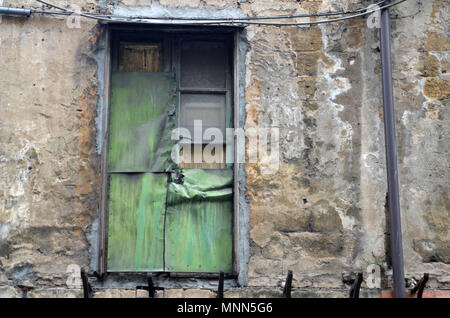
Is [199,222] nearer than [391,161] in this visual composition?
No

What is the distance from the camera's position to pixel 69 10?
16.9ft

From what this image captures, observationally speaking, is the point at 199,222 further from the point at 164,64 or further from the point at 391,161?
the point at 391,161

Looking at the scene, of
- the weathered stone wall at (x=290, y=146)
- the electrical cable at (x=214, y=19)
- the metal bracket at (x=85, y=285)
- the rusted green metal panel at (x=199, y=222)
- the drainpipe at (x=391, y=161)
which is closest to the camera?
the metal bracket at (x=85, y=285)

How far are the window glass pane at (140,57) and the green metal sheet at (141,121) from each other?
7 centimetres

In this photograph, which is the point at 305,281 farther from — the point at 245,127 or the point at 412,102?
the point at 412,102

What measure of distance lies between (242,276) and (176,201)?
81cm

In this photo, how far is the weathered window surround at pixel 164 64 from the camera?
4918 millimetres

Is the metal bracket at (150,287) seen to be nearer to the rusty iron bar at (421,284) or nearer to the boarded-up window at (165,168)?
the boarded-up window at (165,168)

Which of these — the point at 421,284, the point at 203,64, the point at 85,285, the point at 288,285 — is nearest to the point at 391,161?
the point at 421,284

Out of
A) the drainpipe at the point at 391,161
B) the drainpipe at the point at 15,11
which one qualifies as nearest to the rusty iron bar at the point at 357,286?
the drainpipe at the point at 391,161

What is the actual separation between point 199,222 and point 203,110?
3.14 ft

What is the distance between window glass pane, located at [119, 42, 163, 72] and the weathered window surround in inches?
1.7

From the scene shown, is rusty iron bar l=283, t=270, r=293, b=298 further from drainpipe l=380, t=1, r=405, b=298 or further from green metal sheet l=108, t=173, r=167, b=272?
green metal sheet l=108, t=173, r=167, b=272

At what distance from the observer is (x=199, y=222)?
5.04m
